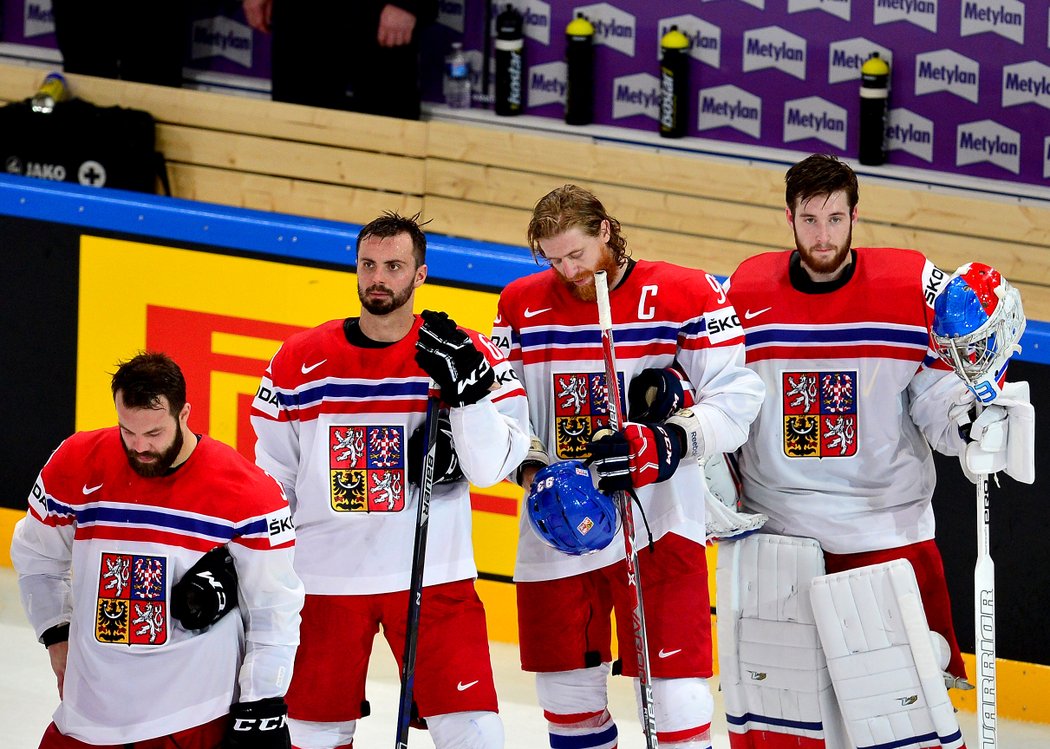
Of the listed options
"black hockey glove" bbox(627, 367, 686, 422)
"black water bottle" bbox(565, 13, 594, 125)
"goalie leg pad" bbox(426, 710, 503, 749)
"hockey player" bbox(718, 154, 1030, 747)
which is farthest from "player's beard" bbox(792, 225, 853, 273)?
"black water bottle" bbox(565, 13, 594, 125)

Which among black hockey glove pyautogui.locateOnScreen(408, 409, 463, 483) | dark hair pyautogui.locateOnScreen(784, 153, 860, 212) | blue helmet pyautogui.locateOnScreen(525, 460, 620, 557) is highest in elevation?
dark hair pyautogui.locateOnScreen(784, 153, 860, 212)

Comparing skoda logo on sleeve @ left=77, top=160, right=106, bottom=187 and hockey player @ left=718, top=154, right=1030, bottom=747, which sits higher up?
skoda logo on sleeve @ left=77, top=160, right=106, bottom=187

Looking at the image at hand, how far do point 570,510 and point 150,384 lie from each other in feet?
2.91

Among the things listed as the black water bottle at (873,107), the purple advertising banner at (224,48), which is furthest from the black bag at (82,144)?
the black water bottle at (873,107)

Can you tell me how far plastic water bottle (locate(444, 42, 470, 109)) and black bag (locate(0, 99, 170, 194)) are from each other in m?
1.11

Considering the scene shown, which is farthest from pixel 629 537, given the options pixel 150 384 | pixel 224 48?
pixel 224 48

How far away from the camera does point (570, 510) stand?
3967 mm

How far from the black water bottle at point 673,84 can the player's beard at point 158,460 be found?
3.74m

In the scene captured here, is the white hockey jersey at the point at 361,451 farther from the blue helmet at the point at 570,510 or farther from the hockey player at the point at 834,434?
the hockey player at the point at 834,434

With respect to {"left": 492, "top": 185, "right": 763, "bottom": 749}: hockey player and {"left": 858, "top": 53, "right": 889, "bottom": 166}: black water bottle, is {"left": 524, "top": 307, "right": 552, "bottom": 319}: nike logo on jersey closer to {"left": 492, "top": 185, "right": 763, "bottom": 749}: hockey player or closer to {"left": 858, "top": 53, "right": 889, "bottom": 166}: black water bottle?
{"left": 492, "top": 185, "right": 763, "bottom": 749}: hockey player

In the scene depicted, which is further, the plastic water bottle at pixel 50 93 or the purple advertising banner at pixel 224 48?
the purple advertising banner at pixel 224 48

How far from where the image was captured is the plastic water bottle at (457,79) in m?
7.36

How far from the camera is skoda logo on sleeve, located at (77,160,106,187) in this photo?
7137 millimetres

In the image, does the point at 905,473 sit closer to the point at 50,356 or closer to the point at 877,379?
the point at 877,379
